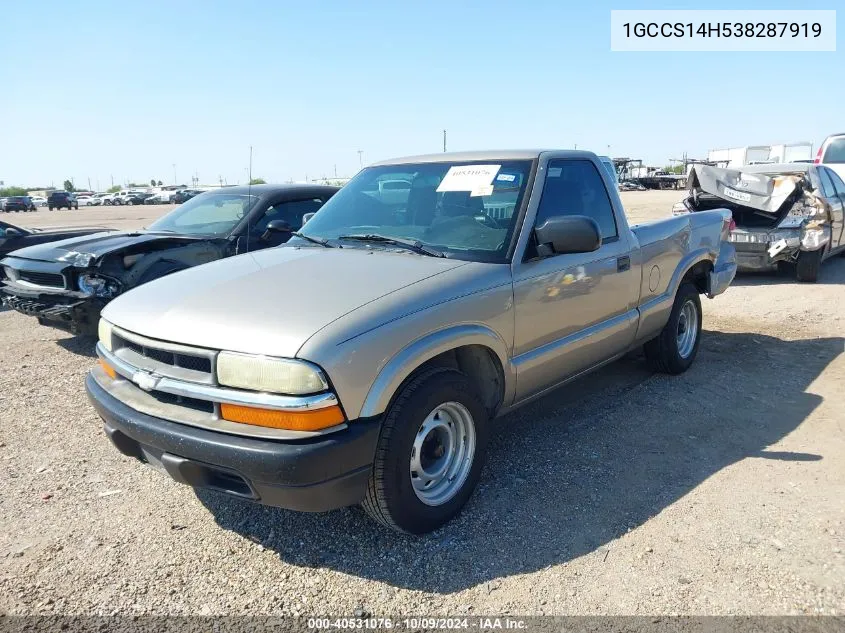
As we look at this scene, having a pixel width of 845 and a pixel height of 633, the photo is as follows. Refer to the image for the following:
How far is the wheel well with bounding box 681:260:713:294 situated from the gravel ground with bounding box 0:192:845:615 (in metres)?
1.19

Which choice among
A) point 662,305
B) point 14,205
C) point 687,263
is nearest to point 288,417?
point 662,305

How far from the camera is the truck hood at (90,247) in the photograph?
6066mm

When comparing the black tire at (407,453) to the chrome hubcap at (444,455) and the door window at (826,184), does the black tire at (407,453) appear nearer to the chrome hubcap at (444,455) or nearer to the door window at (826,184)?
the chrome hubcap at (444,455)

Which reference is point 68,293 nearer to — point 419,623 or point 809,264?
point 419,623

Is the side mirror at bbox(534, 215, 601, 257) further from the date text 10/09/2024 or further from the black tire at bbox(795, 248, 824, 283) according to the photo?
the black tire at bbox(795, 248, 824, 283)

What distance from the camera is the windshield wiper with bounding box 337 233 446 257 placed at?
3.51 meters

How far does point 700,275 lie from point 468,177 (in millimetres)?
2904

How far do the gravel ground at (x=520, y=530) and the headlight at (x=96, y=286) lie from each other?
1436mm

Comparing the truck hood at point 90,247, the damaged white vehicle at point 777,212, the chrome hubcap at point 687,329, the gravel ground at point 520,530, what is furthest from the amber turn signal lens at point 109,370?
the damaged white vehicle at point 777,212

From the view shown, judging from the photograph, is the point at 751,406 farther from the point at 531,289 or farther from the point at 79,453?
the point at 79,453

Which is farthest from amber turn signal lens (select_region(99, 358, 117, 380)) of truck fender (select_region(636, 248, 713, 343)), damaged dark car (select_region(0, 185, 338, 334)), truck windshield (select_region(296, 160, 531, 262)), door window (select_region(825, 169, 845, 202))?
door window (select_region(825, 169, 845, 202))

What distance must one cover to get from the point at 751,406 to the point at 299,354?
146 inches

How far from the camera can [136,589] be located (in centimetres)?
276

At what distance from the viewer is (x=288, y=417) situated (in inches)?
101
